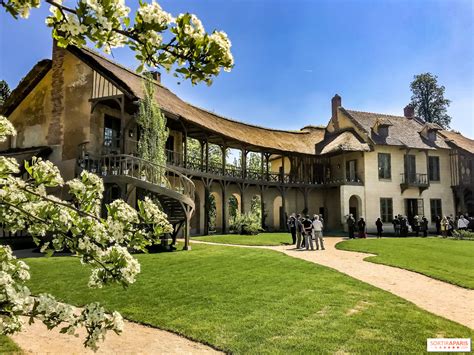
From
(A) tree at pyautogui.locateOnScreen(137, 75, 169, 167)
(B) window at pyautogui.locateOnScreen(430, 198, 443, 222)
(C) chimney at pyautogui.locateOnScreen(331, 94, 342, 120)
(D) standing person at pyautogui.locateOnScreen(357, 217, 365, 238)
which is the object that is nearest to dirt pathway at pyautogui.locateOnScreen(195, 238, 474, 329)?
(A) tree at pyautogui.locateOnScreen(137, 75, 169, 167)

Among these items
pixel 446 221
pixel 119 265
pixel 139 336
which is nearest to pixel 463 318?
pixel 139 336

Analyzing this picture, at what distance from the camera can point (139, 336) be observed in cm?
564

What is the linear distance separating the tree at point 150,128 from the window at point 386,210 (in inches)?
819

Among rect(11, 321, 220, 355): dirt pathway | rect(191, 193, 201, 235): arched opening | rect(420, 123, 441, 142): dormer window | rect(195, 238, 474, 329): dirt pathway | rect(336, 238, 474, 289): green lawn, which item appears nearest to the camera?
rect(11, 321, 220, 355): dirt pathway

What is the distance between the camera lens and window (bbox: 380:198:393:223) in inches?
1214

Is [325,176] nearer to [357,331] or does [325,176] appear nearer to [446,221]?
[446,221]

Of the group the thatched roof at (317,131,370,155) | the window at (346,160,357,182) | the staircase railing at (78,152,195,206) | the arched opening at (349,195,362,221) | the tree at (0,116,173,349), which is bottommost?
the tree at (0,116,173,349)

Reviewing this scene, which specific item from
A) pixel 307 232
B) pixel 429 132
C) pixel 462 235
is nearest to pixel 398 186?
pixel 429 132

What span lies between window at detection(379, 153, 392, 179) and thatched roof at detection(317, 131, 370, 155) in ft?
6.70

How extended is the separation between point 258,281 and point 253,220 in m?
15.0

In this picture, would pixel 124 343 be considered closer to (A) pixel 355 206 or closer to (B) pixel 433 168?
(A) pixel 355 206

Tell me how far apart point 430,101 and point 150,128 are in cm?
4475

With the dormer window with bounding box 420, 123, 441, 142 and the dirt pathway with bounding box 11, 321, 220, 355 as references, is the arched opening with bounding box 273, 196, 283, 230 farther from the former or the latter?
the dirt pathway with bounding box 11, 321, 220, 355

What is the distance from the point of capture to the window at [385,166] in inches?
1232
